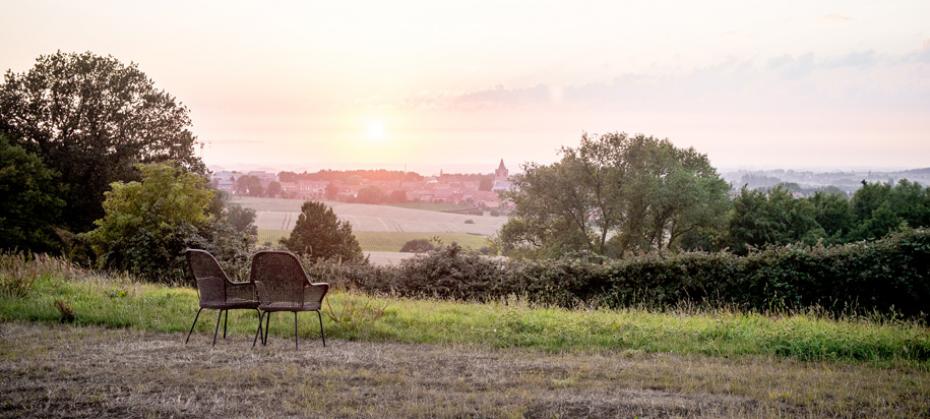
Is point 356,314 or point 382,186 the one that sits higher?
point 382,186

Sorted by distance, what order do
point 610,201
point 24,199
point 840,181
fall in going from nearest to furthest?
point 24,199 → point 610,201 → point 840,181

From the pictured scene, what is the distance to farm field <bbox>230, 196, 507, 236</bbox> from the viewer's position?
231 feet

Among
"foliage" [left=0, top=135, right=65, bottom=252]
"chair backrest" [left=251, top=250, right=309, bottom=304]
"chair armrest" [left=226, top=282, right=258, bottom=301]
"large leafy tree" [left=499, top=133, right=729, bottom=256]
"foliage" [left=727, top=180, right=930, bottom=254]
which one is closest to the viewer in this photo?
"chair backrest" [left=251, top=250, right=309, bottom=304]

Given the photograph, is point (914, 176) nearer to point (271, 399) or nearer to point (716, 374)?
point (716, 374)

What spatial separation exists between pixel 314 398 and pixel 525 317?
17.8 ft

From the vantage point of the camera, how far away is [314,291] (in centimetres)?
955

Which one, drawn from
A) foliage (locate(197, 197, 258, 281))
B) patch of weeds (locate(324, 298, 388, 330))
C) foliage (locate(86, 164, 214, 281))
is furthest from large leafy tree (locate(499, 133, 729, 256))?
patch of weeds (locate(324, 298, 388, 330))

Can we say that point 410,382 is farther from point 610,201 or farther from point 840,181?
point 840,181

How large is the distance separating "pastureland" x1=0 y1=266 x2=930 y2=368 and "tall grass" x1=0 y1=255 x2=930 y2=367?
0.05ft

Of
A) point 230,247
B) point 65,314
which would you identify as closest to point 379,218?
point 230,247

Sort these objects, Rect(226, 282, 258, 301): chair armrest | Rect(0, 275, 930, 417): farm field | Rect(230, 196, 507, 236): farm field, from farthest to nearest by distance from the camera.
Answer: Rect(230, 196, 507, 236): farm field, Rect(226, 282, 258, 301): chair armrest, Rect(0, 275, 930, 417): farm field

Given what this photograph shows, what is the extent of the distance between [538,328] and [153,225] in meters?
16.0

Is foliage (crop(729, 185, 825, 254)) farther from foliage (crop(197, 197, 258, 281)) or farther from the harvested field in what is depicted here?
the harvested field

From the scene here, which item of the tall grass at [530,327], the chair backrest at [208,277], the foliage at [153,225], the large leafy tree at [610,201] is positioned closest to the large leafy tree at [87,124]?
the foliage at [153,225]
